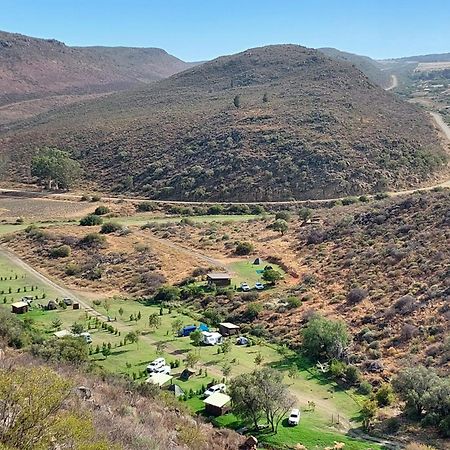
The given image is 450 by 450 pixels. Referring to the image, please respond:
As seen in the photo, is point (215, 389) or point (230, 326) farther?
point (230, 326)

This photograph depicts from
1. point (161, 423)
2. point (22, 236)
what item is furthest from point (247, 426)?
point (22, 236)

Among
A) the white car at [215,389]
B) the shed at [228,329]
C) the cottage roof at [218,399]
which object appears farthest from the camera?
the shed at [228,329]

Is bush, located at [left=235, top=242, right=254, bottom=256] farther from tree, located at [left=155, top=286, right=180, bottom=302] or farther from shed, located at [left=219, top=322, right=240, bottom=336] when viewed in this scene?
shed, located at [left=219, top=322, right=240, bottom=336]

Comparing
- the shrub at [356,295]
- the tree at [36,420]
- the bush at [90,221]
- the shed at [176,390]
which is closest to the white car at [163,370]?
the shed at [176,390]

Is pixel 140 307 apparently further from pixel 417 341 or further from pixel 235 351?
pixel 417 341

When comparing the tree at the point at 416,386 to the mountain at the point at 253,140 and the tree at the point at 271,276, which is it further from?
the mountain at the point at 253,140

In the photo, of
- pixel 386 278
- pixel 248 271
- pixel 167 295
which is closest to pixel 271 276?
pixel 248 271

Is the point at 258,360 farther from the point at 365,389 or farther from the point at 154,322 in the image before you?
the point at 154,322
